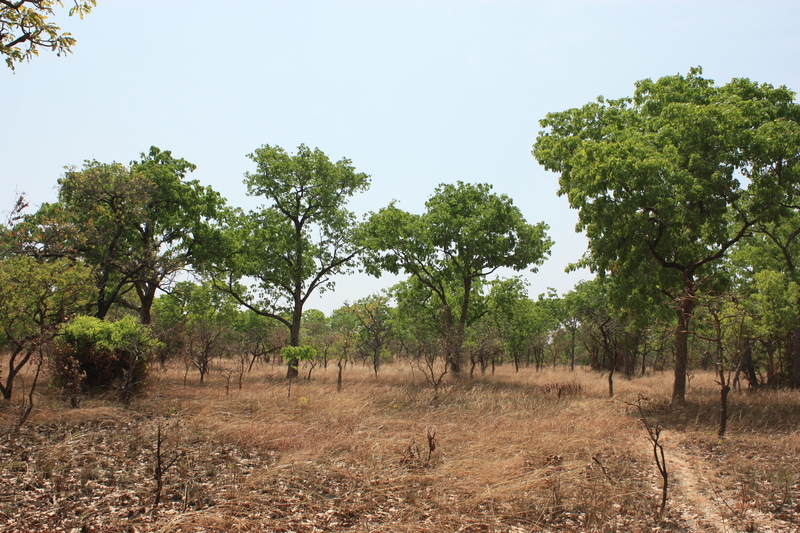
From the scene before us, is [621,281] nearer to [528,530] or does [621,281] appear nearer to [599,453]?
[599,453]

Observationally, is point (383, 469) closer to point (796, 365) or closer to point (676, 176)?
point (676, 176)

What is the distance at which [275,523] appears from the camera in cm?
634

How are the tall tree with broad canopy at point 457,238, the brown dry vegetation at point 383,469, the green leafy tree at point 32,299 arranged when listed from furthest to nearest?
1. the tall tree with broad canopy at point 457,238
2. the green leafy tree at point 32,299
3. the brown dry vegetation at point 383,469

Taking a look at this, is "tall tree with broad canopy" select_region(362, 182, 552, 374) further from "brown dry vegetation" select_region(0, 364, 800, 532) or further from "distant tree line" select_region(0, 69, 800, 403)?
"brown dry vegetation" select_region(0, 364, 800, 532)

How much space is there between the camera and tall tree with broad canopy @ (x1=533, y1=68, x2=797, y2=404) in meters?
13.4

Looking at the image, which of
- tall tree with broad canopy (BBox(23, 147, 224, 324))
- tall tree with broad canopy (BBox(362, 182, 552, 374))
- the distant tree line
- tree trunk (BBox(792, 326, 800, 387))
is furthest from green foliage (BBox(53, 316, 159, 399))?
tree trunk (BBox(792, 326, 800, 387))

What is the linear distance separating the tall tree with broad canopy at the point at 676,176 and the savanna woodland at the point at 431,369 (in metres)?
0.09

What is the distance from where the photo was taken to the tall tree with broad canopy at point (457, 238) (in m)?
23.2

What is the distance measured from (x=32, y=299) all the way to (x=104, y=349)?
7.80ft

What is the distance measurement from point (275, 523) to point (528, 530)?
11.1 ft

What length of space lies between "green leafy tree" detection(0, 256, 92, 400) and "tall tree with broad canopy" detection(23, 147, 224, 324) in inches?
120

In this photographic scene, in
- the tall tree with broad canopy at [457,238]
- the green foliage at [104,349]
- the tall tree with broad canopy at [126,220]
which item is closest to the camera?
the green foliage at [104,349]

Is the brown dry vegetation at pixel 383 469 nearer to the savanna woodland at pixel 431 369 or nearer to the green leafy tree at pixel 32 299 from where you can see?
the savanna woodland at pixel 431 369

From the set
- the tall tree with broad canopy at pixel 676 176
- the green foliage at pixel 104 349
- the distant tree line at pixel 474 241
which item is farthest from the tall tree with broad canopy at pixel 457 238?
the green foliage at pixel 104 349
